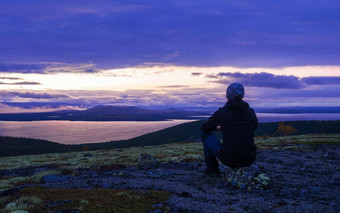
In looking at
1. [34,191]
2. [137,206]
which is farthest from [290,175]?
[34,191]

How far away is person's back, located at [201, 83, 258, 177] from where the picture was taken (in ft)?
29.7

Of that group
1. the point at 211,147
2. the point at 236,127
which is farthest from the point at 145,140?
the point at 236,127

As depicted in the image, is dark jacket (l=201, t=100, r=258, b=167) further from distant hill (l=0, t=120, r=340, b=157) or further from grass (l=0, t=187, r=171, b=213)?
A: distant hill (l=0, t=120, r=340, b=157)

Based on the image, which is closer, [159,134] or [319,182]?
[319,182]

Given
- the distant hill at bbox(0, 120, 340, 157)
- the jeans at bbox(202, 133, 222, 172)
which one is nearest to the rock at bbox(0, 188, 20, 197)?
the jeans at bbox(202, 133, 222, 172)

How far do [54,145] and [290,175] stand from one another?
137 metres

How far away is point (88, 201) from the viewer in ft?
28.3

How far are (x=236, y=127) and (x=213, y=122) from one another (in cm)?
79

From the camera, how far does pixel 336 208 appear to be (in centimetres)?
845

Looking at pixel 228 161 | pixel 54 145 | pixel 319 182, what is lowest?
pixel 54 145

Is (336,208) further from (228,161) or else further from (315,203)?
(228,161)

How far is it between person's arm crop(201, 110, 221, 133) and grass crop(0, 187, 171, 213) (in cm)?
271

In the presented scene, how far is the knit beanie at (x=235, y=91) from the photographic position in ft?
30.2

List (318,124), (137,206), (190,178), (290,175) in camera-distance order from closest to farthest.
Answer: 1. (137,206)
2. (190,178)
3. (290,175)
4. (318,124)
